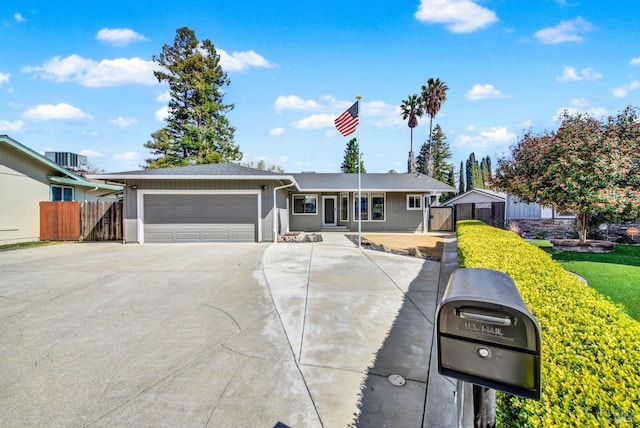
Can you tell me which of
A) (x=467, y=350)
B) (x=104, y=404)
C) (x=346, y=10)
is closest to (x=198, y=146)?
(x=346, y=10)

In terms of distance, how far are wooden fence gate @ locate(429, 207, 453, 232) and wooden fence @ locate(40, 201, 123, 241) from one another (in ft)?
54.1

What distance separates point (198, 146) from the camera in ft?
80.2

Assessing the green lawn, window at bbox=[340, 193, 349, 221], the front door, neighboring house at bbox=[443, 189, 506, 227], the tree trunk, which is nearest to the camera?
the green lawn

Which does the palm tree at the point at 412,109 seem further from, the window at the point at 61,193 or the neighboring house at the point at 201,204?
the window at the point at 61,193

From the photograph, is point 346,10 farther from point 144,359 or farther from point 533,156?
point 144,359

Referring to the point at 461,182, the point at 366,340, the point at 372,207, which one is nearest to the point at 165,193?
the point at 372,207

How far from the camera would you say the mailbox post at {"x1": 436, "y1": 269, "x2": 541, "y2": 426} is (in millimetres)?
963

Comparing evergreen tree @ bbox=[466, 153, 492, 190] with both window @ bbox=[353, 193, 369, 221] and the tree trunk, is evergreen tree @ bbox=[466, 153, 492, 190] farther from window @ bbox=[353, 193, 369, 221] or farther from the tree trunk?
the tree trunk

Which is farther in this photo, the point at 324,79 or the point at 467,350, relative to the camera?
the point at 324,79

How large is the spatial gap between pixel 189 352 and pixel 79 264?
6.66 meters

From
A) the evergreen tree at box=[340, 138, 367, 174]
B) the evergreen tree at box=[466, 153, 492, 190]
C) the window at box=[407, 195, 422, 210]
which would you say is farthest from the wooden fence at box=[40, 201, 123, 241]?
the evergreen tree at box=[466, 153, 492, 190]

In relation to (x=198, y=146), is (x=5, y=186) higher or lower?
lower

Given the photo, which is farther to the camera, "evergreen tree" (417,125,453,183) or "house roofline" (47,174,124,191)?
"evergreen tree" (417,125,453,183)

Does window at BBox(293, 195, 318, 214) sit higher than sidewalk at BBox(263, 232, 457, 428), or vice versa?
window at BBox(293, 195, 318, 214)
